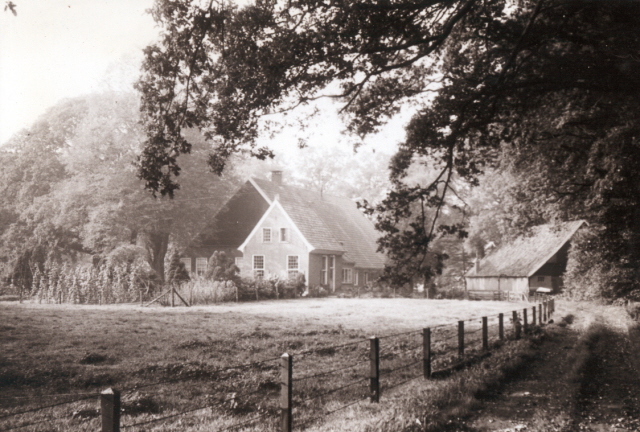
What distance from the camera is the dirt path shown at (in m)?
7.57

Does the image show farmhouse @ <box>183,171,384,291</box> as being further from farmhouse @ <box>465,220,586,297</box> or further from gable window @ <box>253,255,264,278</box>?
farmhouse @ <box>465,220,586,297</box>

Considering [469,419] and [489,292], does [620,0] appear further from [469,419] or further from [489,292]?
[489,292]

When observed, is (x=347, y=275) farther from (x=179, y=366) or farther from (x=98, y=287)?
(x=179, y=366)

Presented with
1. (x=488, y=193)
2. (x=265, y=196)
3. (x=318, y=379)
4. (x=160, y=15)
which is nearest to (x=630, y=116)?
(x=318, y=379)

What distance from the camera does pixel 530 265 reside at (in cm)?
4656

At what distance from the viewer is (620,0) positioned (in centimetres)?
1018

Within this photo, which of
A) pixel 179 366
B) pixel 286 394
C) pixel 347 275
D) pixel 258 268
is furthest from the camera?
pixel 347 275

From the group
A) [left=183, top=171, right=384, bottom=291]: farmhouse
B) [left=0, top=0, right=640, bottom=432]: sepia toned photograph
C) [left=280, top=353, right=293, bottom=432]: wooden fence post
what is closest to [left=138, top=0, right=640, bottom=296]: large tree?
[left=0, top=0, right=640, bottom=432]: sepia toned photograph

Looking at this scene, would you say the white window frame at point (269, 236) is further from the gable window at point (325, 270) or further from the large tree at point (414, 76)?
the large tree at point (414, 76)

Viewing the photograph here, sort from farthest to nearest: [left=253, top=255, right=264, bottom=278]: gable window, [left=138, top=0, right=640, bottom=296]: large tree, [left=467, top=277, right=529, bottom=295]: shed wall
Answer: [left=467, top=277, right=529, bottom=295]: shed wall, [left=253, top=255, right=264, bottom=278]: gable window, [left=138, top=0, right=640, bottom=296]: large tree

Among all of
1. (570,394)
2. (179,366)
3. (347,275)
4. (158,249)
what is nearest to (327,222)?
(347,275)

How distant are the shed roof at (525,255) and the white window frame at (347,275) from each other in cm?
1364

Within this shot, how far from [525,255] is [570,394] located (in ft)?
136

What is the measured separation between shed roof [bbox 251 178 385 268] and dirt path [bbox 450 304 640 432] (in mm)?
28060
